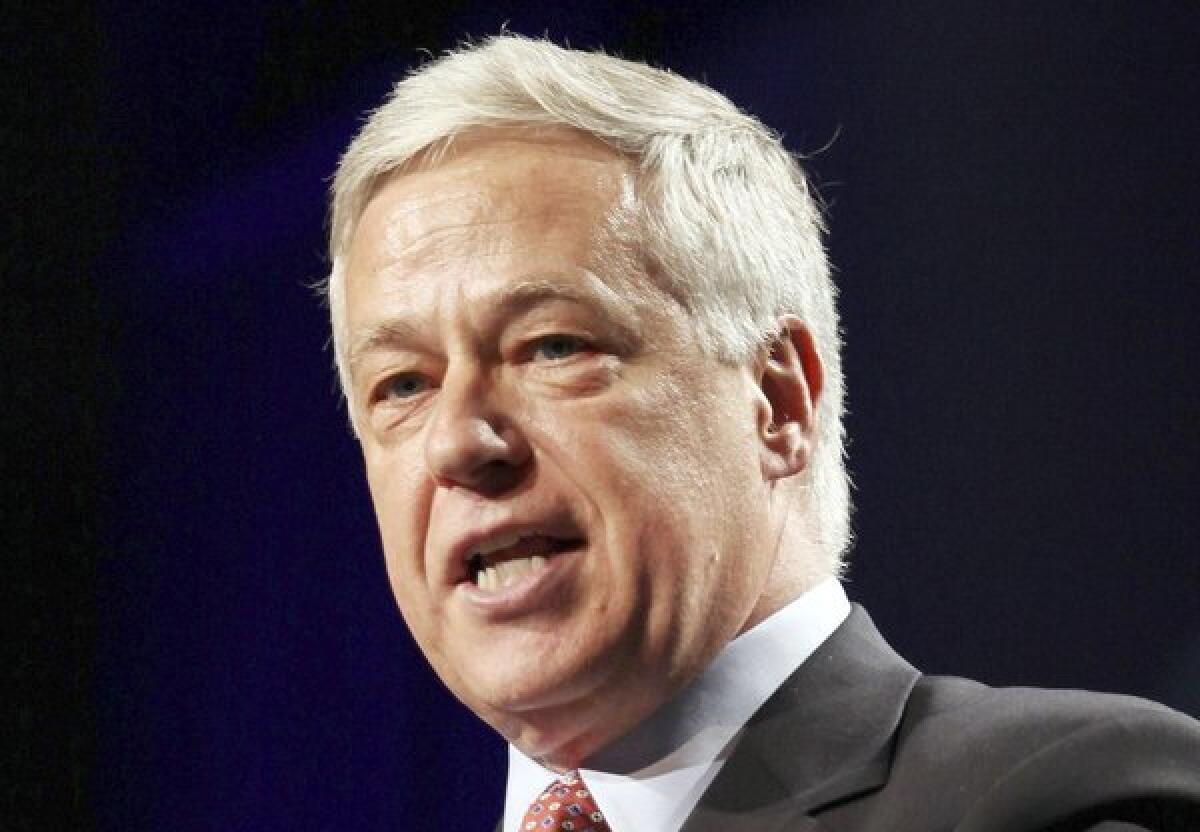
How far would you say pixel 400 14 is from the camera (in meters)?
2.82

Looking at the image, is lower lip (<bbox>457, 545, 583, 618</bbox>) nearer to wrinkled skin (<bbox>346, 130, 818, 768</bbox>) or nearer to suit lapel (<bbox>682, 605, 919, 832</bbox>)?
wrinkled skin (<bbox>346, 130, 818, 768</bbox>)

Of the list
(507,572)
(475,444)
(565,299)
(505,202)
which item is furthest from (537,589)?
(505,202)

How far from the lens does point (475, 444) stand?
1633mm

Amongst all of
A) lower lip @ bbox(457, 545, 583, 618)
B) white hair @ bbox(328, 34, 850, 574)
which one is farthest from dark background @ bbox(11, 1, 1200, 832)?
lower lip @ bbox(457, 545, 583, 618)

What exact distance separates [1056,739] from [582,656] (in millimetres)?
444

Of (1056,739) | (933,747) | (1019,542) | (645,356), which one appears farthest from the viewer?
(1019,542)

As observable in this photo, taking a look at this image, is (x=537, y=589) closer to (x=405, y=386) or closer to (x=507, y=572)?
(x=507, y=572)

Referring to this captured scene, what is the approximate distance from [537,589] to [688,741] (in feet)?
0.75

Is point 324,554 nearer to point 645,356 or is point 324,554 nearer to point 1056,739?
point 645,356

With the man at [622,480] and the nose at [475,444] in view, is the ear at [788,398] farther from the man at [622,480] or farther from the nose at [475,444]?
the nose at [475,444]

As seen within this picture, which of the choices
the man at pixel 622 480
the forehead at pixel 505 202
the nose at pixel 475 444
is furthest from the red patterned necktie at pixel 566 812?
the forehead at pixel 505 202

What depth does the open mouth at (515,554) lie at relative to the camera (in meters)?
1.65

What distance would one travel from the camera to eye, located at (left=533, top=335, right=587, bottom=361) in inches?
66.9

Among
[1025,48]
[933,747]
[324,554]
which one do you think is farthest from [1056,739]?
[324,554]
